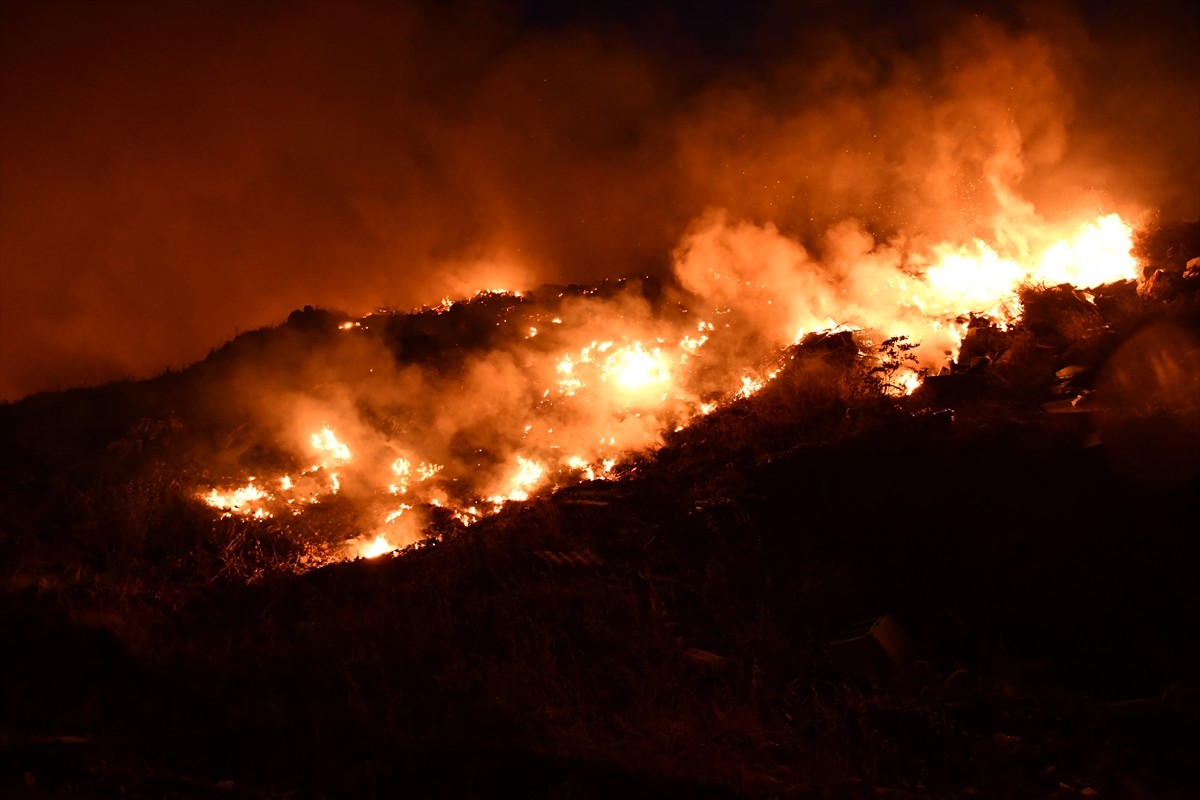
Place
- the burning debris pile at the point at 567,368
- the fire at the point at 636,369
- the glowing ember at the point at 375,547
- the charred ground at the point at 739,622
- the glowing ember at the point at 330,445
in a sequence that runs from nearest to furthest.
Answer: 1. the charred ground at the point at 739,622
2. the glowing ember at the point at 375,547
3. the burning debris pile at the point at 567,368
4. the glowing ember at the point at 330,445
5. the fire at the point at 636,369

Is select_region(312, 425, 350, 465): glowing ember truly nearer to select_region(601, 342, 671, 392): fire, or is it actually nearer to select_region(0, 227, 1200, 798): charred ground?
select_region(0, 227, 1200, 798): charred ground

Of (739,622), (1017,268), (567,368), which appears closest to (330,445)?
(567,368)

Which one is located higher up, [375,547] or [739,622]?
[375,547]

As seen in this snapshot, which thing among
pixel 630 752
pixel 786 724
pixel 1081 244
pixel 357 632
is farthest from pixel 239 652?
pixel 1081 244

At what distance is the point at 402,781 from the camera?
525cm

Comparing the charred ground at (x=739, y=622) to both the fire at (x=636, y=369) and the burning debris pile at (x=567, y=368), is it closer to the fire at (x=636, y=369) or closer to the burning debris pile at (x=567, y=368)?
the burning debris pile at (x=567, y=368)

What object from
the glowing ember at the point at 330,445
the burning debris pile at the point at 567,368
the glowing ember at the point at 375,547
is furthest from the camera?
the glowing ember at the point at 330,445

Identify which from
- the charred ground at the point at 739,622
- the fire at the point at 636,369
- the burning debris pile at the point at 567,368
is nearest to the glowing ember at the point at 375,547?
the burning debris pile at the point at 567,368

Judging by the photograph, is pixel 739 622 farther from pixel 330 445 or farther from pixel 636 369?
pixel 330 445

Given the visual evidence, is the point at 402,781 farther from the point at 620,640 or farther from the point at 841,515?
the point at 841,515

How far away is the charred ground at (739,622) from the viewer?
4973 millimetres

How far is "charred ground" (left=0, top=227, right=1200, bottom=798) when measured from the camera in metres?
4.97

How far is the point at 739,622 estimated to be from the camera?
21.7ft

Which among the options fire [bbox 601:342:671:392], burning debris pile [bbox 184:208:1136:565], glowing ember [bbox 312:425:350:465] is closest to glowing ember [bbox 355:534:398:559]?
burning debris pile [bbox 184:208:1136:565]
